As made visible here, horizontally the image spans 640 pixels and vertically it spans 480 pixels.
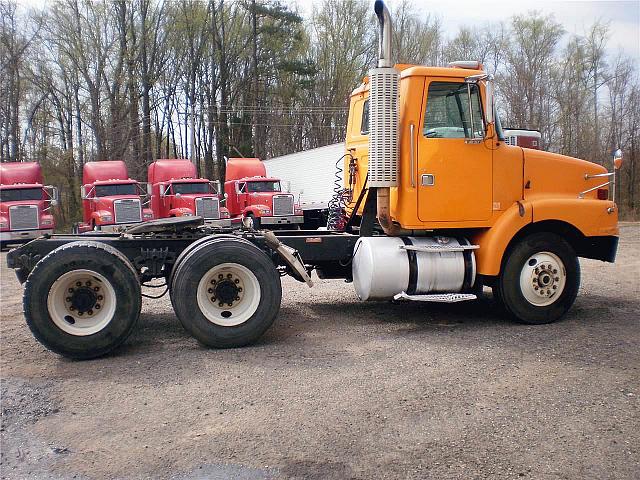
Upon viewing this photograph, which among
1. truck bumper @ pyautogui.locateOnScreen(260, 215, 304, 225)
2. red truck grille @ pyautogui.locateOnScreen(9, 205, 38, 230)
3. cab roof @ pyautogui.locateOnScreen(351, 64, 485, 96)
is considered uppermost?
cab roof @ pyautogui.locateOnScreen(351, 64, 485, 96)

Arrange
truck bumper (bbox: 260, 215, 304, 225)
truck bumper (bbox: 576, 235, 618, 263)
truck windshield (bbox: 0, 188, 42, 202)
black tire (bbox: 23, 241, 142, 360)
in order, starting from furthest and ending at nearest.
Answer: truck bumper (bbox: 260, 215, 304, 225)
truck windshield (bbox: 0, 188, 42, 202)
truck bumper (bbox: 576, 235, 618, 263)
black tire (bbox: 23, 241, 142, 360)

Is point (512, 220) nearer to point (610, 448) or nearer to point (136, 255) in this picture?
point (610, 448)

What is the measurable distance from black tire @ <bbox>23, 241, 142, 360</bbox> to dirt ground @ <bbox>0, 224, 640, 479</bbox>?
0.62 feet

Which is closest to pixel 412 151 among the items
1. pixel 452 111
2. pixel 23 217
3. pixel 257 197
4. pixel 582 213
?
pixel 452 111

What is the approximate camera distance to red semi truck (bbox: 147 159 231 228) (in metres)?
21.6

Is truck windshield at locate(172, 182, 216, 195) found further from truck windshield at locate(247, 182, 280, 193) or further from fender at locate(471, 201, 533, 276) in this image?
fender at locate(471, 201, 533, 276)

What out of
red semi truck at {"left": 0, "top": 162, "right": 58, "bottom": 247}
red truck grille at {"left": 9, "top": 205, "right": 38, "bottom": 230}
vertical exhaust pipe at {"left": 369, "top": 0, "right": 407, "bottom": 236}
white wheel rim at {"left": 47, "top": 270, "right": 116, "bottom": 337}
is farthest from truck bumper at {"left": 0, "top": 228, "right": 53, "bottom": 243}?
vertical exhaust pipe at {"left": 369, "top": 0, "right": 407, "bottom": 236}

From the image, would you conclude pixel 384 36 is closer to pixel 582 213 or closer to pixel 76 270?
pixel 582 213

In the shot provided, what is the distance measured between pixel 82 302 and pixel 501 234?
4.65m

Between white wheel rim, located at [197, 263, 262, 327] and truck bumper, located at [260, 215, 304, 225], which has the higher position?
truck bumper, located at [260, 215, 304, 225]

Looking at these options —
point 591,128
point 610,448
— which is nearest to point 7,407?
point 610,448

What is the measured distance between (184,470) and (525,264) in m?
4.85

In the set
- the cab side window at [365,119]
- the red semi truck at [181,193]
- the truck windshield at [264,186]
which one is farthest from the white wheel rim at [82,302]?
the truck windshield at [264,186]

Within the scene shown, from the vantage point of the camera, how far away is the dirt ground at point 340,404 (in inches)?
149
